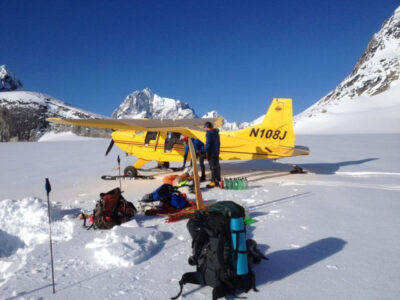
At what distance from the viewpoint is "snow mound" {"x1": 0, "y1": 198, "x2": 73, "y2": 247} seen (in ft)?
→ 15.8

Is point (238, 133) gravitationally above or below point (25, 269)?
above

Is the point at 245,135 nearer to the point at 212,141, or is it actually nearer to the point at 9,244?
the point at 212,141

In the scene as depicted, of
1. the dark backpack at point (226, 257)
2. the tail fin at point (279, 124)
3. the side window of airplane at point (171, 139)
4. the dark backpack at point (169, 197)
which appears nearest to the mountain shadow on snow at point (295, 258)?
the dark backpack at point (226, 257)

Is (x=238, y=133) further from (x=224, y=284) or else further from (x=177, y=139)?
(x=224, y=284)

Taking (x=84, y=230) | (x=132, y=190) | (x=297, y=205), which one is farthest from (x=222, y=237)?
(x=132, y=190)

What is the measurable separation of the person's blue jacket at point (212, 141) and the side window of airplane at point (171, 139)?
2706 millimetres

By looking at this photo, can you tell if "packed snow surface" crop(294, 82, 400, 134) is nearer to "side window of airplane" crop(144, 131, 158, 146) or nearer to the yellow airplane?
the yellow airplane

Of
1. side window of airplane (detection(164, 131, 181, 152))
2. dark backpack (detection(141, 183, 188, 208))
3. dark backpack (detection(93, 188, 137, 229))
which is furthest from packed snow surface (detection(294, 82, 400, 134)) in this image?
dark backpack (detection(93, 188, 137, 229))

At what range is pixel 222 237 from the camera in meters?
2.87

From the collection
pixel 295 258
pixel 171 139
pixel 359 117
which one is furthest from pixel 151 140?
pixel 359 117

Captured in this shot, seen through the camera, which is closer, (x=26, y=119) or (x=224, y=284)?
(x=224, y=284)

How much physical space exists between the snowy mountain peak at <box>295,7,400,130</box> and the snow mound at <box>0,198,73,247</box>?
329 ft

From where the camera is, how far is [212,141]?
328 inches

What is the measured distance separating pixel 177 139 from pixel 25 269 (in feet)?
25.2
